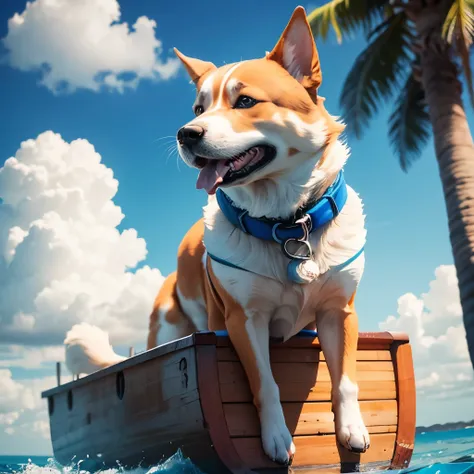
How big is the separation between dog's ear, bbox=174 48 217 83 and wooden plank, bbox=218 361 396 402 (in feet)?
4.21

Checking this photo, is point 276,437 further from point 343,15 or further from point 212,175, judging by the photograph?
point 343,15

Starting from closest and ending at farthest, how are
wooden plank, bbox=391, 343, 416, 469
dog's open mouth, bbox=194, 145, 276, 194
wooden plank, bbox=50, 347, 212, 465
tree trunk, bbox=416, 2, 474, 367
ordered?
dog's open mouth, bbox=194, 145, 276, 194 → wooden plank, bbox=50, 347, 212, 465 → wooden plank, bbox=391, 343, 416, 469 → tree trunk, bbox=416, 2, 474, 367

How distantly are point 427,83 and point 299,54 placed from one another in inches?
301

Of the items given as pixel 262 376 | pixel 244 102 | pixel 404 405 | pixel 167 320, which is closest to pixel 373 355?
pixel 404 405

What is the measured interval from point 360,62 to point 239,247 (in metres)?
9.82

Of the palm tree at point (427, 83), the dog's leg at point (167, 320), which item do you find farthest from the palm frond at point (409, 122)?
the dog's leg at point (167, 320)

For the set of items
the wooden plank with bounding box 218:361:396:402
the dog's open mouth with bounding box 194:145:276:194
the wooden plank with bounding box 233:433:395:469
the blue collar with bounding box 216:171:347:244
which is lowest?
the wooden plank with bounding box 233:433:395:469

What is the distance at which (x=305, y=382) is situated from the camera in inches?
124

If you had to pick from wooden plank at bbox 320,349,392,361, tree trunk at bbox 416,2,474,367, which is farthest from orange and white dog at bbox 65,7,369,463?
tree trunk at bbox 416,2,474,367

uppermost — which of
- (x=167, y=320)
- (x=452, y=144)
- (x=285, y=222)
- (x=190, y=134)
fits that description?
(x=452, y=144)

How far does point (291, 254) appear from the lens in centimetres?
291

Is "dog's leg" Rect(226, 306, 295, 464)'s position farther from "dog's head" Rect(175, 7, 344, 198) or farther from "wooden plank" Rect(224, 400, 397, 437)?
"dog's head" Rect(175, 7, 344, 198)

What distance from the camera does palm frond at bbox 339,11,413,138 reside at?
38.3 ft

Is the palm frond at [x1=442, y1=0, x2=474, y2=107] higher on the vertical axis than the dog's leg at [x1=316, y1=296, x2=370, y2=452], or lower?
higher
